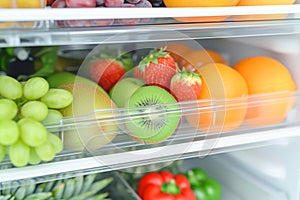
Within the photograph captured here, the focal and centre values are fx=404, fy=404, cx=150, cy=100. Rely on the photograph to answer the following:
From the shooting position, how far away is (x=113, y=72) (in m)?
1.09

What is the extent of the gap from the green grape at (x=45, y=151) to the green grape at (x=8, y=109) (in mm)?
87

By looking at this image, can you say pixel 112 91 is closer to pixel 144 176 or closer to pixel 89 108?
pixel 89 108

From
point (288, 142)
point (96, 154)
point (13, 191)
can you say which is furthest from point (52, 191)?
point (288, 142)

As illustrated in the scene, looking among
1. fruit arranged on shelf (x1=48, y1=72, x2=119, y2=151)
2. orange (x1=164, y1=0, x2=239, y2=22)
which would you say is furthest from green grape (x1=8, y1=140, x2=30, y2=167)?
orange (x1=164, y1=0, x2=239, y2=22)

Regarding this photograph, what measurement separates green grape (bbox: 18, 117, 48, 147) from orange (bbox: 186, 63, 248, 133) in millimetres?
378

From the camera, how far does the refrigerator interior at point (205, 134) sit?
85cm

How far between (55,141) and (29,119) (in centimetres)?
8

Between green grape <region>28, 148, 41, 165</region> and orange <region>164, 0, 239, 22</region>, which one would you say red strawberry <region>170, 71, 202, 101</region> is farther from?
green grape <region>28, 148, 41, 165</region>

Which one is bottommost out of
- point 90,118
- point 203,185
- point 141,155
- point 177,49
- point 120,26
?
point 203,185

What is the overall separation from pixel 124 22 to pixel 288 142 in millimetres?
657

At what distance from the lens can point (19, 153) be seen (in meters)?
0.82

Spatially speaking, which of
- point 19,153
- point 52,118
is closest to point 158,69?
point 52,118

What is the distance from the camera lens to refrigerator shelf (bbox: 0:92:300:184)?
917mm

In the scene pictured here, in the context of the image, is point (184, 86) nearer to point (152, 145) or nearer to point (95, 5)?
point (152, 145)
